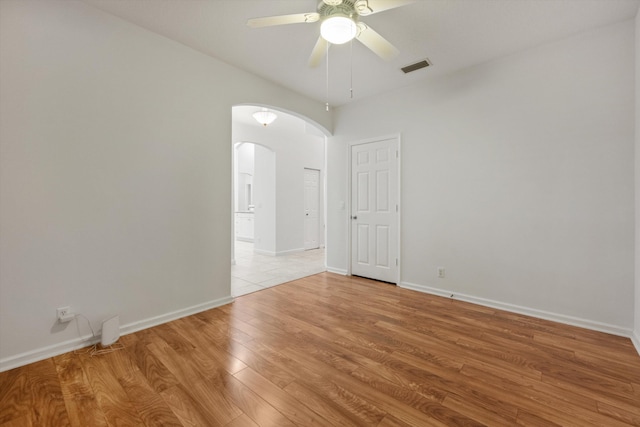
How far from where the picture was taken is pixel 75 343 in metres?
2.22

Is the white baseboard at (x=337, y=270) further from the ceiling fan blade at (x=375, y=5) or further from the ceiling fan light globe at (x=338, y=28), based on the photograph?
the ceiling fan blade at (x=375, y=5)

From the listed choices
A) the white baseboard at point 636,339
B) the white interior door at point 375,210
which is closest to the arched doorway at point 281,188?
the white interior door at point 375,210

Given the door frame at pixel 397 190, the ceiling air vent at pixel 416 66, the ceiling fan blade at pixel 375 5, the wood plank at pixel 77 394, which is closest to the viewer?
the wood plank at pixel 77 394

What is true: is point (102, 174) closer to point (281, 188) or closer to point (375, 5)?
point (375, 5)

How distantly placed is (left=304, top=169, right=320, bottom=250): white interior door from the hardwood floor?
4.55 meters

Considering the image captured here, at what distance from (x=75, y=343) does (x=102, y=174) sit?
4.68 ft

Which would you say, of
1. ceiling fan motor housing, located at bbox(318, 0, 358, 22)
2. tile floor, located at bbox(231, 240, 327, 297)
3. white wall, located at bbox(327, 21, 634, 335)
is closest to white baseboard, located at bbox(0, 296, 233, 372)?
tile floor, located at bbox(231, 240, 327, 297)

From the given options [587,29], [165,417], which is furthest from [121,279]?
[587,29]

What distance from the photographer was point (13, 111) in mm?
1972

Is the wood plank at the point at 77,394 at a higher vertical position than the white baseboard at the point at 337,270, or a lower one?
lower

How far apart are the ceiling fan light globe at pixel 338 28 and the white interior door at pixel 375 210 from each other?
7.32ft

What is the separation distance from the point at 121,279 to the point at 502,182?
4.08 metres

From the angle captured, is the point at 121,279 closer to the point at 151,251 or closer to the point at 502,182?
the point at 151,251

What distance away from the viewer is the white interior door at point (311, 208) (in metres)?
7.30
